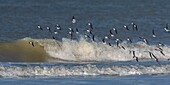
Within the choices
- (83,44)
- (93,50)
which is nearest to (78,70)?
(93,50)

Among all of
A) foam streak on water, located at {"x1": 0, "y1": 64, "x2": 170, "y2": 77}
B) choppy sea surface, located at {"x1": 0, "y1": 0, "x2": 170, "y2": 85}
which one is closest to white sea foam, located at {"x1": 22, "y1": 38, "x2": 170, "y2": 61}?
choppy sea surface, located at {"x1": 0, "y1": 0, "x2": 170, "y2": 85}

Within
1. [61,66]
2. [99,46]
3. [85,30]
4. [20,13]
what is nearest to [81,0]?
[20,13]

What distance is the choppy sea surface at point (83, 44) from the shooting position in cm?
1712

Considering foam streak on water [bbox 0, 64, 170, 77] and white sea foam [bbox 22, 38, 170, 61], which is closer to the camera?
foam streak on water [bbox 0, 64, 170, 77]

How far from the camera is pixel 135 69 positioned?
1795 centimetres

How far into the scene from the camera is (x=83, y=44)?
23.6 m

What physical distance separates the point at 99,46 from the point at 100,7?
17.6m

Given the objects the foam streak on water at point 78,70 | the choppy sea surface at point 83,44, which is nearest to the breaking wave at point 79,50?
the choppy sea surface at point 83,44

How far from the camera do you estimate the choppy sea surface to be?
17.1 m

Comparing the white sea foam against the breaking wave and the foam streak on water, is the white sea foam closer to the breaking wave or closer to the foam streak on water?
the breaking wave

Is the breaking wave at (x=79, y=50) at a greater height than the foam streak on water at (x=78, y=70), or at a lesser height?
greater

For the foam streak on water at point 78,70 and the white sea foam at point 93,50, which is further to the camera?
the white sea foam at point 93,50

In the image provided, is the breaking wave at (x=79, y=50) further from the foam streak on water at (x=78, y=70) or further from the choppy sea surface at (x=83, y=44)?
the foam streak on water at (x=78, y=70)

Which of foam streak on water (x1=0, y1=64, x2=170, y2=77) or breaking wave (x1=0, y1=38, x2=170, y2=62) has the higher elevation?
breaking wave (x1=0, y1=38, x2=170, y2=62)
